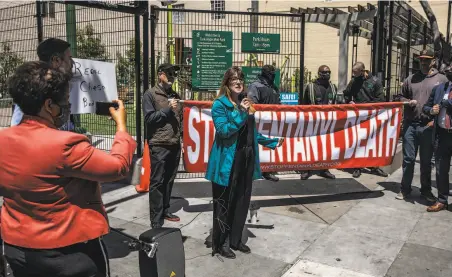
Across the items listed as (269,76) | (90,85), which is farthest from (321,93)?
(90,85)

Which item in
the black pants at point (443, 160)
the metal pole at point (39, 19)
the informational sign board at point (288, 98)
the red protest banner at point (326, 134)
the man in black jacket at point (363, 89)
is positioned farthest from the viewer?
the informational sign board at point (288, 98)

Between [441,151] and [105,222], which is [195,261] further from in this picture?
[441,151]

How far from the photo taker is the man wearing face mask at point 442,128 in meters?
5.60

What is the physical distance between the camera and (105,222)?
85.0 inches

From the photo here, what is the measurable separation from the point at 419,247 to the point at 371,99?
3.50 meters

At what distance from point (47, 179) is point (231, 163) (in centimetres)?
250

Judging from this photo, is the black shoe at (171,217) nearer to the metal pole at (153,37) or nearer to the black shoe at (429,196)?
the metal pole at (153,37)

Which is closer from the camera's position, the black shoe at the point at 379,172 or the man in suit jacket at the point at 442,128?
the man in suit jacket at the point at 442,128

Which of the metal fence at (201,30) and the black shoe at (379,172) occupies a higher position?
the metal fence at (201,30)

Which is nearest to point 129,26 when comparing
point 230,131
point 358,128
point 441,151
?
point 230,131

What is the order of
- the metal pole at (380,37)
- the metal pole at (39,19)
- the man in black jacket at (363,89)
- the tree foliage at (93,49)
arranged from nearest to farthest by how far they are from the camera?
1. the metal pole at (39,19)
2. the tree foliage at (93,49)
3. the man in black jacket at (363,89)
4. the metal pole at (380,37)

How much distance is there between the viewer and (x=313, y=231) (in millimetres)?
5148

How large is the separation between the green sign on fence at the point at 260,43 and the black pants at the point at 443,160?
3.10 metres

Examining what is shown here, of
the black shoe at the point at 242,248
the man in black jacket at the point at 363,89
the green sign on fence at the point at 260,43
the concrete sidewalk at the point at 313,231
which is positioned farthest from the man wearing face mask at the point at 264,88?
the black shoe at the point at 242,248
